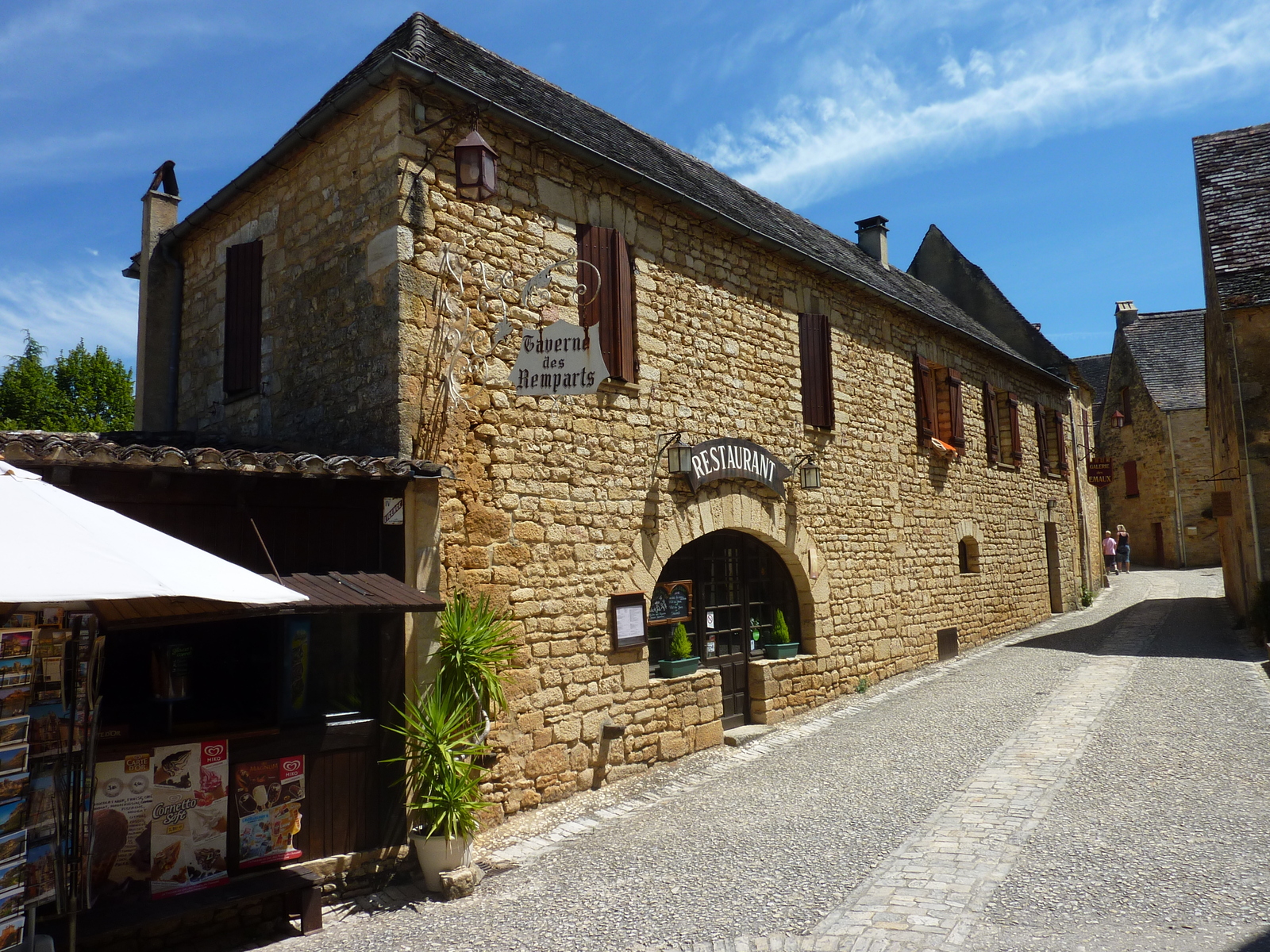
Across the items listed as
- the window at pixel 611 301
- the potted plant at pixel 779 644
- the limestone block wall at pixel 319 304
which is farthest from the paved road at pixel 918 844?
the window at pixel 611 301

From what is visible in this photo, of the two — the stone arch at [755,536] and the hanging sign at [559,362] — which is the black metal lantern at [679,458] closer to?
the stone arch at [755,536]

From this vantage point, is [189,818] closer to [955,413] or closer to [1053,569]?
[955,413]

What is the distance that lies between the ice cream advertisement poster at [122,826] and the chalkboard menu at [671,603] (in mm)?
4044

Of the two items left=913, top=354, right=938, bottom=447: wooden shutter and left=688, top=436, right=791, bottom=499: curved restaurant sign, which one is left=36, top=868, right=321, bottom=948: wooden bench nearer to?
left=688, top=436, right=791, bottom=499: curved restaurant sign

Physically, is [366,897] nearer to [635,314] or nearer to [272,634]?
[272,634]

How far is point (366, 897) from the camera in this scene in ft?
16.3

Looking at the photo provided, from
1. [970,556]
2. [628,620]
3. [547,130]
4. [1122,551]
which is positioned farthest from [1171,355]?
[547,130]

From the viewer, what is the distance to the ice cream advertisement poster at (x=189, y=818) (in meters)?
4.39

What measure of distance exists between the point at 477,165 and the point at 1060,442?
1494 cm

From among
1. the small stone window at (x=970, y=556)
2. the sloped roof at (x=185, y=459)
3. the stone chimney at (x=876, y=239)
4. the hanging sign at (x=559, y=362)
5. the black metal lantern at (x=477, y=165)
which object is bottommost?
the small stone window at (x=970, y=556)

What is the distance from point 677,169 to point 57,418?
22.4m

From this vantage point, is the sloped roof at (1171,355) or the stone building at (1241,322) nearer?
the stone building at (1241,322)

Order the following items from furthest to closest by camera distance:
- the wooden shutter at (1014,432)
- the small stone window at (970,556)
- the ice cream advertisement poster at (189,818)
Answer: the wooden shutter at (1014,432) < the small stone window at (970,556) < the ice cream advertisement poster at (189,818)

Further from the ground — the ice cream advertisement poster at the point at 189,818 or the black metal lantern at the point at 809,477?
the black metal lantern at the point at 809,477
